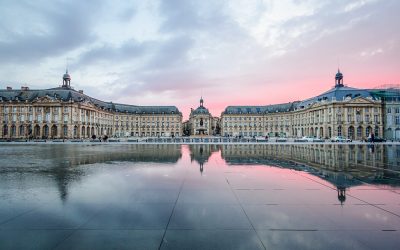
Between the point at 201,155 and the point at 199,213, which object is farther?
the point at 201,155

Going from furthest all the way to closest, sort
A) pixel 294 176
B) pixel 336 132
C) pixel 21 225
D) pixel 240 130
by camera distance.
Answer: pixel 240 130 → pixel 336 132 → pixel 294 176 → pixel 21 225

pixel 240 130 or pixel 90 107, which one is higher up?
pixel 90 107

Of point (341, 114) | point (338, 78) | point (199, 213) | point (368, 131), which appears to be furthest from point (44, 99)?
point (368, 131)

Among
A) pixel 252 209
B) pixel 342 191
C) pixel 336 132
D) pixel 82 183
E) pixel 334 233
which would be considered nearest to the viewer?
pixel 334 233

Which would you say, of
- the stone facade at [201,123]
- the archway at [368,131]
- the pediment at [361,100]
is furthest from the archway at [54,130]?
the archway at [368,131]

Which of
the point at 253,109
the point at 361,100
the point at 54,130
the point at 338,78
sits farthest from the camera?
the point at 253,109

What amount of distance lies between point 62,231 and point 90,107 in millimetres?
93200

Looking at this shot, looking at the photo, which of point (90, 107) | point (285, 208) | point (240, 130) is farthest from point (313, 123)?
point (285, 208)

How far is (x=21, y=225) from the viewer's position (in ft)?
16.7

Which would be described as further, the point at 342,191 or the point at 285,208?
the point at 342,191

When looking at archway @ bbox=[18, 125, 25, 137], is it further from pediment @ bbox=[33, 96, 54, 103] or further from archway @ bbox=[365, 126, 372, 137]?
archway @ bbox=[365, 126, 372, 137]

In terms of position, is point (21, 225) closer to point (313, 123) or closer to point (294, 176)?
point (294, 176)

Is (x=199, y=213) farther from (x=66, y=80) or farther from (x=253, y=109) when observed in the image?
(x=253, y=109)

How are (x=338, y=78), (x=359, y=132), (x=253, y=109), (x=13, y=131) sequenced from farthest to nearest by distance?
1. (x=253, y=109)
2. (x=338, y=78)
3. (x=13, y=131)
4. (x=359, y=132)
